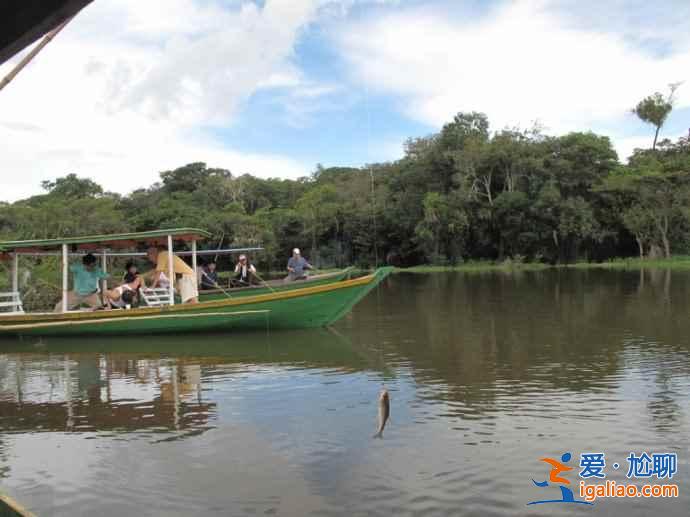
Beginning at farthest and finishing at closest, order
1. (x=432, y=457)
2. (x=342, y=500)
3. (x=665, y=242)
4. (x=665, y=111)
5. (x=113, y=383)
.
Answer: (x=665, y=111)
(x=665, y=242)
(x=113, y=383)
(x=432, y=457)
(x=342, y=500)

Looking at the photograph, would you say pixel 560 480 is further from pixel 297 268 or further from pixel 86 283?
pixel 297 268

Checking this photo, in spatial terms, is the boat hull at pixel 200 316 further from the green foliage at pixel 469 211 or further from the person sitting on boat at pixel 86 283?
the green foliage at pixel 469 211

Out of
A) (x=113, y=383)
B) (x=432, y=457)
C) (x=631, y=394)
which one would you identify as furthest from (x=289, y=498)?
(x=113, y=383)

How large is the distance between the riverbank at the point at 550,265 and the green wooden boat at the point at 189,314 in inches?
1014

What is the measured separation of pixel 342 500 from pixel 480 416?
186 cm

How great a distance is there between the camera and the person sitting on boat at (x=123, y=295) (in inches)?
429

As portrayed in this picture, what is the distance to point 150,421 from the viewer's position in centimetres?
545

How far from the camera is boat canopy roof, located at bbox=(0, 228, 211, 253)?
1047cm

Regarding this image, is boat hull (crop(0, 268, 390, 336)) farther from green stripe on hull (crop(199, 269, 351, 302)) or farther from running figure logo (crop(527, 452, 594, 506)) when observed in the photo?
running figure logo (crop(527, 452, 594, 506))

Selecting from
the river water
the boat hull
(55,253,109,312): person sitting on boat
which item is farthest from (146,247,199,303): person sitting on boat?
the river water

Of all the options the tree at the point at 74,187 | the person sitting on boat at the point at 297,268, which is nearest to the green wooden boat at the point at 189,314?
the person sitting on boat at the point at 297,268

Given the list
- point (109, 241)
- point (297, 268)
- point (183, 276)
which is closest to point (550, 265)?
point (297, 268)

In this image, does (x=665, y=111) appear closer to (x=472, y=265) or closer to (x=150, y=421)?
(x=472, y=265)

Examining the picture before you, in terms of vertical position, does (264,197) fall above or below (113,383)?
above
